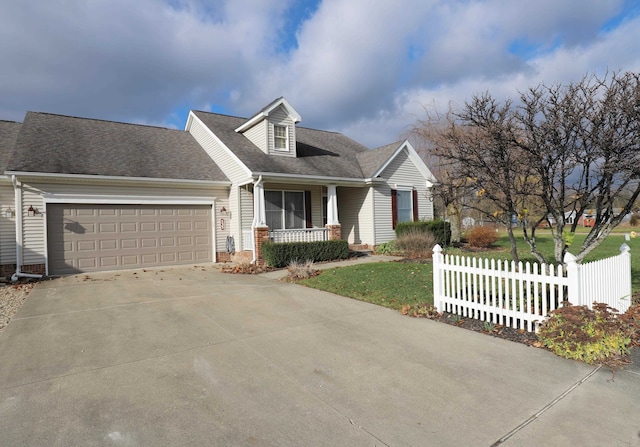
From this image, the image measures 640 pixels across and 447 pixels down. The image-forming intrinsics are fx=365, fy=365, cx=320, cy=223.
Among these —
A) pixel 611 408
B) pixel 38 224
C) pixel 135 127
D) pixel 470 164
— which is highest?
pixel 135 127

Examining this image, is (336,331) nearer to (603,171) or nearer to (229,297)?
(229,297)

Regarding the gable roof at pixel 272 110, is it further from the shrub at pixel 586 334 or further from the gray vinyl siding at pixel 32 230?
the shrub at pixel 586 334

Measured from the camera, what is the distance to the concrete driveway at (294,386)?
9.16 feet

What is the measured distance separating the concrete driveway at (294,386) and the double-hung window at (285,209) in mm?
8398

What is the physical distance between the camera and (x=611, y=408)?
10.1ft

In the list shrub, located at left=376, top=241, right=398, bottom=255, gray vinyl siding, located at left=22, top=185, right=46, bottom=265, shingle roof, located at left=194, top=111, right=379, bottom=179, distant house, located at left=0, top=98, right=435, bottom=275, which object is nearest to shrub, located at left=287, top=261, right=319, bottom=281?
distant house, located at left=0, top=98, right=435, bottom=275

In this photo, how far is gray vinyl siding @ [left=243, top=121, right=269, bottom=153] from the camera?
14.3m

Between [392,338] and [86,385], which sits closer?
[86,385]

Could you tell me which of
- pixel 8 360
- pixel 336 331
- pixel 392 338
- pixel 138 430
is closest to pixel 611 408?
pixel 392 338

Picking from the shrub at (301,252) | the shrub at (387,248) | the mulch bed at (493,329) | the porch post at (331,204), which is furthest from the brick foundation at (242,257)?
the mulch bed at (493,329)

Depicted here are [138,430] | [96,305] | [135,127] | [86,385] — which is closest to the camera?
[138,430]

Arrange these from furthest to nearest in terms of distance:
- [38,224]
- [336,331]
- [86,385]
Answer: [38,224] → [336,331] → [86,385]

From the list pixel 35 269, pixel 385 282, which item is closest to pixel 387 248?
pixel 385 282

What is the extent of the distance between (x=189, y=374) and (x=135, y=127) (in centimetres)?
1456
